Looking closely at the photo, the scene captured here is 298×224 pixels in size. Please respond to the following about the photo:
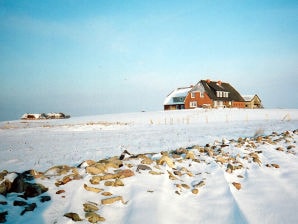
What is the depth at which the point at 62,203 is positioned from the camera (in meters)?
3.93

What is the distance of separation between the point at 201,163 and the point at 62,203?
398cm

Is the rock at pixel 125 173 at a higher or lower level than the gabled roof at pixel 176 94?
lower

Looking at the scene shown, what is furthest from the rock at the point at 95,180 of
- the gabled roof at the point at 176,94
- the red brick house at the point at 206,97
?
the gabled roof at the point at 176,94

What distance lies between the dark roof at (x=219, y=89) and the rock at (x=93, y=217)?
161ft

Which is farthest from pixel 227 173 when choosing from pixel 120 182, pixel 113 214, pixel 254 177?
pixel 113 214

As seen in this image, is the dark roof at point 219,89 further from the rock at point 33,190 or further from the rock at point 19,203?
the rock at point 19,203

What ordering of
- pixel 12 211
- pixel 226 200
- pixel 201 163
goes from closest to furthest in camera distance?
pixel 12 211, pixel 226 200, pixel 201 163

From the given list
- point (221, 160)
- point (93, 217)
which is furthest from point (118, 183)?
point (221, 160)

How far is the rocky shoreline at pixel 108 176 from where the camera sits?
3869 mm

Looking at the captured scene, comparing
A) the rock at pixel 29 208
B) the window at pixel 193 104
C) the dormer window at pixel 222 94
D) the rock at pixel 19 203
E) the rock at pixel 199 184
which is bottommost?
the rock at pixel 199 184

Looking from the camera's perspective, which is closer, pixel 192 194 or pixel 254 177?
pixel 192 194

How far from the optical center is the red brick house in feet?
168

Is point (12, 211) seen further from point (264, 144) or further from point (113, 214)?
point (264, 144)

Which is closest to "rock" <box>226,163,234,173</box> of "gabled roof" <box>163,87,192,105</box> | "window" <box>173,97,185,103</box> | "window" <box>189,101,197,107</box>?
"window" <box>189,101,197,107</box>
